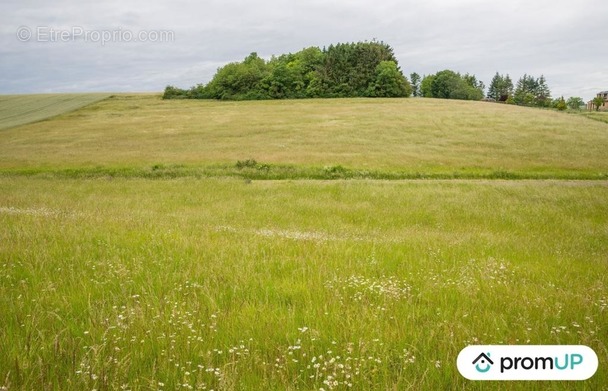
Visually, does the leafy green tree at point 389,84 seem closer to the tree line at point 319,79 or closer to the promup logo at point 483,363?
the tree line at point 319,79

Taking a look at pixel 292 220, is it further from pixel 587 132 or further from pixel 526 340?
pixel 587 132

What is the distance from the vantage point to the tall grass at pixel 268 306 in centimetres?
295

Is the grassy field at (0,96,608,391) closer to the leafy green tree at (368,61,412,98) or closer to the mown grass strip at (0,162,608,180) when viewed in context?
the mown grass strip at (0,162,608,180)

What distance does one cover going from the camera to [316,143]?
144 feet

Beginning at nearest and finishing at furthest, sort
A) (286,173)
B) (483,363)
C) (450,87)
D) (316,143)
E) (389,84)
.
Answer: (483,363), (286,173), (316,143), (389,84), (450,87)

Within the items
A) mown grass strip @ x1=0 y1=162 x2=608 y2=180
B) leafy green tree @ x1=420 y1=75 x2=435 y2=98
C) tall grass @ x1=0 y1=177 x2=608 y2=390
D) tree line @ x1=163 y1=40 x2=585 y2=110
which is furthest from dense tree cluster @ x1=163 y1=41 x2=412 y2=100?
tall grass @ x1=0 y1=177 x2=608 y2=390

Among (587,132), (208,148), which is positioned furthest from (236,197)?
(587,132)

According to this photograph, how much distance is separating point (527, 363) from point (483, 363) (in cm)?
39

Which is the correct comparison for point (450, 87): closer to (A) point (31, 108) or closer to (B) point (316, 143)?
(B) point (316, 143)

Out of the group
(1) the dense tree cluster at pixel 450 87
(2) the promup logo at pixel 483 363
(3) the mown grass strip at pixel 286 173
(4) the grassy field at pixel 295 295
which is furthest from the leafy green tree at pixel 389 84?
(2) the promup logo at pixel 483 363

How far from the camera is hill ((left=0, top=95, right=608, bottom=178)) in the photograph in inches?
1251

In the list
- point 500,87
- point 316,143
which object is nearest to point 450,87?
point 500,87

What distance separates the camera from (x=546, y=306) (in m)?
4.38

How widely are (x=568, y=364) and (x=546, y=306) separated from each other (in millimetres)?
1459
